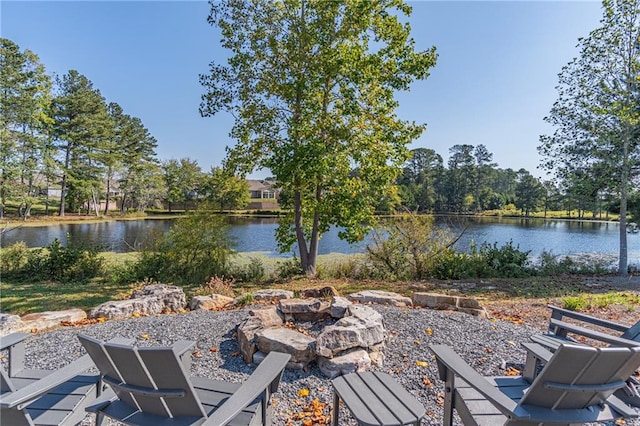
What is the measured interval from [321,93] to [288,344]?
5.70 meters

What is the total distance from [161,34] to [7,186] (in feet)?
41.3

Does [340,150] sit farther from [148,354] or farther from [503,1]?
[148,354]

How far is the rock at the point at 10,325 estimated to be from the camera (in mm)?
3695

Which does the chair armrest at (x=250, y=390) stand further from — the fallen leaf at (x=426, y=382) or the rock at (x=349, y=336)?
the fallen leaf at (x=426, y=382)

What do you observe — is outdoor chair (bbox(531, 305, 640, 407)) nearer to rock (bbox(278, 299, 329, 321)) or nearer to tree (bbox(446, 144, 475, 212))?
rock (bbox(278, 299, 329, 321))

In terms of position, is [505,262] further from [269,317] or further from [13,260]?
[13,260]

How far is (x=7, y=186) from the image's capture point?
1472cm

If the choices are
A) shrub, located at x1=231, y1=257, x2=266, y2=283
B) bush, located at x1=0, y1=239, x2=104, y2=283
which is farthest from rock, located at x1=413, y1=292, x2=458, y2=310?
bush, located at x1=0, y1=239, x2=104, y2=283

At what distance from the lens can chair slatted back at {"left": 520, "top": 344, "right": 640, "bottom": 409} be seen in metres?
1.49

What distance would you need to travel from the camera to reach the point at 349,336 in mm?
2879

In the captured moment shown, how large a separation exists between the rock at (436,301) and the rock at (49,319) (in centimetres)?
447

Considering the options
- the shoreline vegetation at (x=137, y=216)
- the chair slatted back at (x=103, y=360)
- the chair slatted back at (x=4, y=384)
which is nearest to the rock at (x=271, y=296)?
the chair slatted back at (x=103, y=360)

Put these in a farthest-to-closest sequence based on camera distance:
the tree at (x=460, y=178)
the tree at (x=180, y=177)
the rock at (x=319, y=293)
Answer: the tree at (x=460, y=178) < the tree at (x=180, y=177) < the rock at (x=319, y=293)

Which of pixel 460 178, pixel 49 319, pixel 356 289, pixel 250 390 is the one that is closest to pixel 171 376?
pixel 250 390
